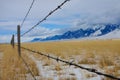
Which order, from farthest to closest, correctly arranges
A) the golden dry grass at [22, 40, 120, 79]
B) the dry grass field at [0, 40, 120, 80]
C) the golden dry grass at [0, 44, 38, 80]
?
the golden dry grass at [22, 40, 120, 79] → the dry grass field at [0, 40, 120, 80] → the golden dry grass at [0, 44, 38, 80]

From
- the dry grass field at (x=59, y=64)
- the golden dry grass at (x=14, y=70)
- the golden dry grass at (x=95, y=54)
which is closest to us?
the golden dry grass at (x=14, y=70)

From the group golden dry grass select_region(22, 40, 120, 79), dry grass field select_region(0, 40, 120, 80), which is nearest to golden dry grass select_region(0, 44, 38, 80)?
dry grass field select_region(0, 40, 120, 80)

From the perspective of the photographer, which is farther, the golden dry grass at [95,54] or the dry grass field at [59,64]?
the golden dry grass at [95,54]

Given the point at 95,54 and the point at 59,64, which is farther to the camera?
the point at 95,54

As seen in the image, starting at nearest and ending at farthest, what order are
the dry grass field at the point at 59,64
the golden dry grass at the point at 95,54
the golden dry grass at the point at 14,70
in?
the golden dry grass at the point at 14,70 < the dry grass field at the point at 59,64 < the golden dry grass at the point at 95,54

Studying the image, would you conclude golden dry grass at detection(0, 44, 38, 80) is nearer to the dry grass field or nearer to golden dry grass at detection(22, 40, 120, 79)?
the dry grass field

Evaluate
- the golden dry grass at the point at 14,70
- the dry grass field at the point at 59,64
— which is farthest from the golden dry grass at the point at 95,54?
the golden dry grass at the point at 14,70

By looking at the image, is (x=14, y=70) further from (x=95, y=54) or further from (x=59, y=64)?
(x=95, y=54)

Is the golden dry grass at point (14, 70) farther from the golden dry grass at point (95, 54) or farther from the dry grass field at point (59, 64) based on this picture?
the golden dry grass at point (95, 54)

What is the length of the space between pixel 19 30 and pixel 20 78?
5690 millimetres

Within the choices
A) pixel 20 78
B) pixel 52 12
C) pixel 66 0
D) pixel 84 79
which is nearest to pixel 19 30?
pixel 20 78

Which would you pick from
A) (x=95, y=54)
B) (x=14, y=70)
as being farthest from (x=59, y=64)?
(x=95, y=54)

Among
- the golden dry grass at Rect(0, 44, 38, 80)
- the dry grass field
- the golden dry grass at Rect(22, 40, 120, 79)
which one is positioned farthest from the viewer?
the golden dry grass at Rect(22, 40, 120, 79)

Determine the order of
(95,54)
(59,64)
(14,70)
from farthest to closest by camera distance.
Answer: (95,54), (59,64), (14,70)
